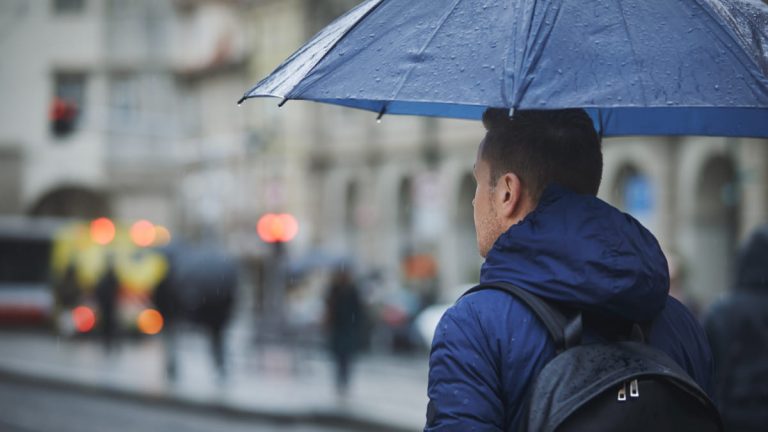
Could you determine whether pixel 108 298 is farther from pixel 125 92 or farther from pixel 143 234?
pixel 125 92

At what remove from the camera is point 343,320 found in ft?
63.6

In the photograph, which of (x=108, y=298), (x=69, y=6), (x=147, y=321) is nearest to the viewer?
(x=108, y=298)

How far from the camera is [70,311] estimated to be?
1342 inches

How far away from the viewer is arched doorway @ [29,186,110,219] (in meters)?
57.6

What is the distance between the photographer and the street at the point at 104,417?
1489cm

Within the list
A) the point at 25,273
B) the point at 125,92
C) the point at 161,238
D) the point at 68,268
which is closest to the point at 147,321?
the point at 68,268

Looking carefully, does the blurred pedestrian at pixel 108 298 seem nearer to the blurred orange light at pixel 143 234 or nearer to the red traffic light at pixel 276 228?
the red traffic light at pixel 276 228

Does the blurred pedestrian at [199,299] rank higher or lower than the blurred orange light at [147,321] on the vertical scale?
higher

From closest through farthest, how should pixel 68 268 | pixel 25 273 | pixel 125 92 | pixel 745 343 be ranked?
pixel 745 343, pixel 68 268, pixel 25 273, pixel 125 92

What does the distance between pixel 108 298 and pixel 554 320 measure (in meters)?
28.5

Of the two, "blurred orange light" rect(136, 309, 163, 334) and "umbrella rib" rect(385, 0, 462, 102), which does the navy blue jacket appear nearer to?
"umbrella rib" rect(385, 0, 462, 102)

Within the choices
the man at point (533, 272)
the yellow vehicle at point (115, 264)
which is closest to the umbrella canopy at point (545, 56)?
the man at point (533, 272)

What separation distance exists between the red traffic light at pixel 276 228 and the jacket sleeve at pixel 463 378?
20.7 m

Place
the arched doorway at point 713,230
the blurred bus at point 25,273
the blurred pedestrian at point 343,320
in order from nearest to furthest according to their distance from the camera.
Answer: the blurred pedestrian at point 343,320, the arched doorway at point 713,230, the blurred bus at point 25,273
